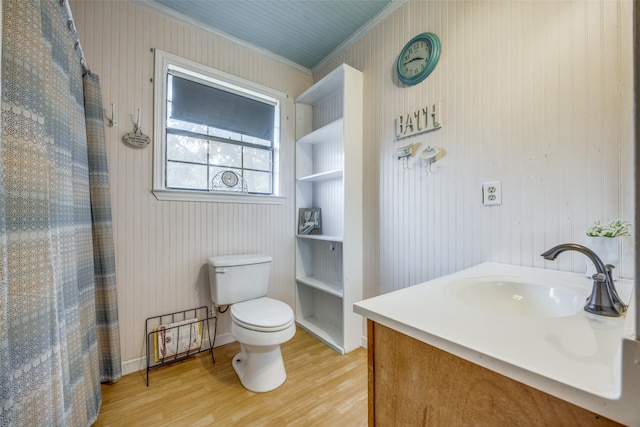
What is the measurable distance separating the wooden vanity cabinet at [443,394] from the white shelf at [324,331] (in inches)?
52.3

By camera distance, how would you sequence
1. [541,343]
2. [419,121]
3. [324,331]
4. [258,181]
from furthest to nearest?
[258,181] → [324,331] → [419,121] → [541,343]

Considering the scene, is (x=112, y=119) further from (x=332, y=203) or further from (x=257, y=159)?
(x=332, y=203)

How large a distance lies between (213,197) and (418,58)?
1760 millimetres

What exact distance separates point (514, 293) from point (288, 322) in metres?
1.13

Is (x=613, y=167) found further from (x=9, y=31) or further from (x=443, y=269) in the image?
(x=9, y=31)

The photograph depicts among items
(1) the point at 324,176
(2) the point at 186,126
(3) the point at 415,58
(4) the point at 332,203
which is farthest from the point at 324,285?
(3) the point at 415,58

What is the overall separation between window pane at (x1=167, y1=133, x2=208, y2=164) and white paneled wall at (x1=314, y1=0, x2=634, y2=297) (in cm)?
140

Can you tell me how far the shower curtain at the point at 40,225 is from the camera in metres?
0.60

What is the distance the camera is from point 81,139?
1.28 meters

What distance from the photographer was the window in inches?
72.1

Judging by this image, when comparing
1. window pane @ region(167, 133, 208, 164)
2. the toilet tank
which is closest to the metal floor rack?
the toilet tank

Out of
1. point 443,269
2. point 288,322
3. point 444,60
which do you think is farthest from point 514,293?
point 444,60

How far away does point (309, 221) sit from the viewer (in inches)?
94.7

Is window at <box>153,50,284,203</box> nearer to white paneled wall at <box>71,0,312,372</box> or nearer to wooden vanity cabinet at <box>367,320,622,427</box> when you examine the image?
white paneled wall at <box>71,0,312,372</box>
